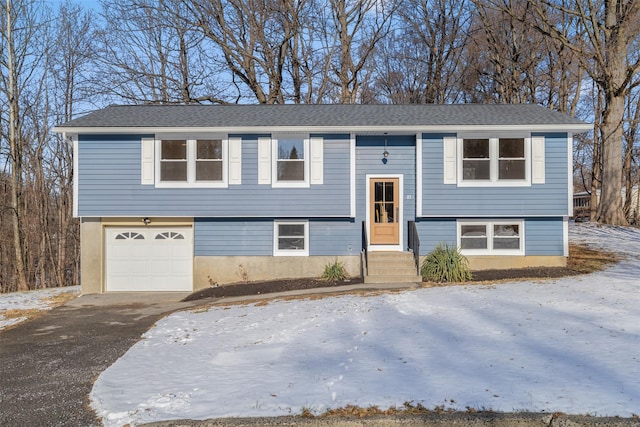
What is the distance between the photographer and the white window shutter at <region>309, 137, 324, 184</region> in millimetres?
13195

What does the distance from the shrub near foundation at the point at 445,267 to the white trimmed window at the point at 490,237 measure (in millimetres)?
744

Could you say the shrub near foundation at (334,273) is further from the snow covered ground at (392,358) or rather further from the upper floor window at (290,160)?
the snow covered ground at (392,358)

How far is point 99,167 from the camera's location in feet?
43.4

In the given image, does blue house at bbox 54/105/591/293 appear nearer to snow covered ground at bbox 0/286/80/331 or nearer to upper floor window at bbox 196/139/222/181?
upper floor window at bbox 196/139/222/181

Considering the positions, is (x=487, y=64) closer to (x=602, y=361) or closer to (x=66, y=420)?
(x=602, y=361)

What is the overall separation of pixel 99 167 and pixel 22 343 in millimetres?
6638

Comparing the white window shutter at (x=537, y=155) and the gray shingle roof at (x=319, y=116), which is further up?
the gray shingle roof at (x=319, y=116)

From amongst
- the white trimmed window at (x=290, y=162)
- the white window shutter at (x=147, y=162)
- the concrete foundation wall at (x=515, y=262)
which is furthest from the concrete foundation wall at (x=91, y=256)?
the concrete foundation wall at (x=515, y=262)

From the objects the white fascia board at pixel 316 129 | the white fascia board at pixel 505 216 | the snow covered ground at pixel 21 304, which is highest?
the white fascia board at pixel 316 129

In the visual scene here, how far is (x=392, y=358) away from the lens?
573 centimetres

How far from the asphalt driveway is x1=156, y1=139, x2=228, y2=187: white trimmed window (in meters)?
3.54

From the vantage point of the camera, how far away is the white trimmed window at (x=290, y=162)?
43.4ft

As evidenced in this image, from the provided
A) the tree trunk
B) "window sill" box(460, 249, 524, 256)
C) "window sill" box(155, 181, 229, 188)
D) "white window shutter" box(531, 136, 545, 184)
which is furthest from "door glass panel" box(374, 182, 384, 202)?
the tree trunk

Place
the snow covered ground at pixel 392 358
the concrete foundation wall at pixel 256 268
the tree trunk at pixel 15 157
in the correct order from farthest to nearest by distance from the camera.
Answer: the tree trunk at pixel 15 157 → the concrete foundation wall at pixel 256 268 → the snow covered ground at pixel 392 358
